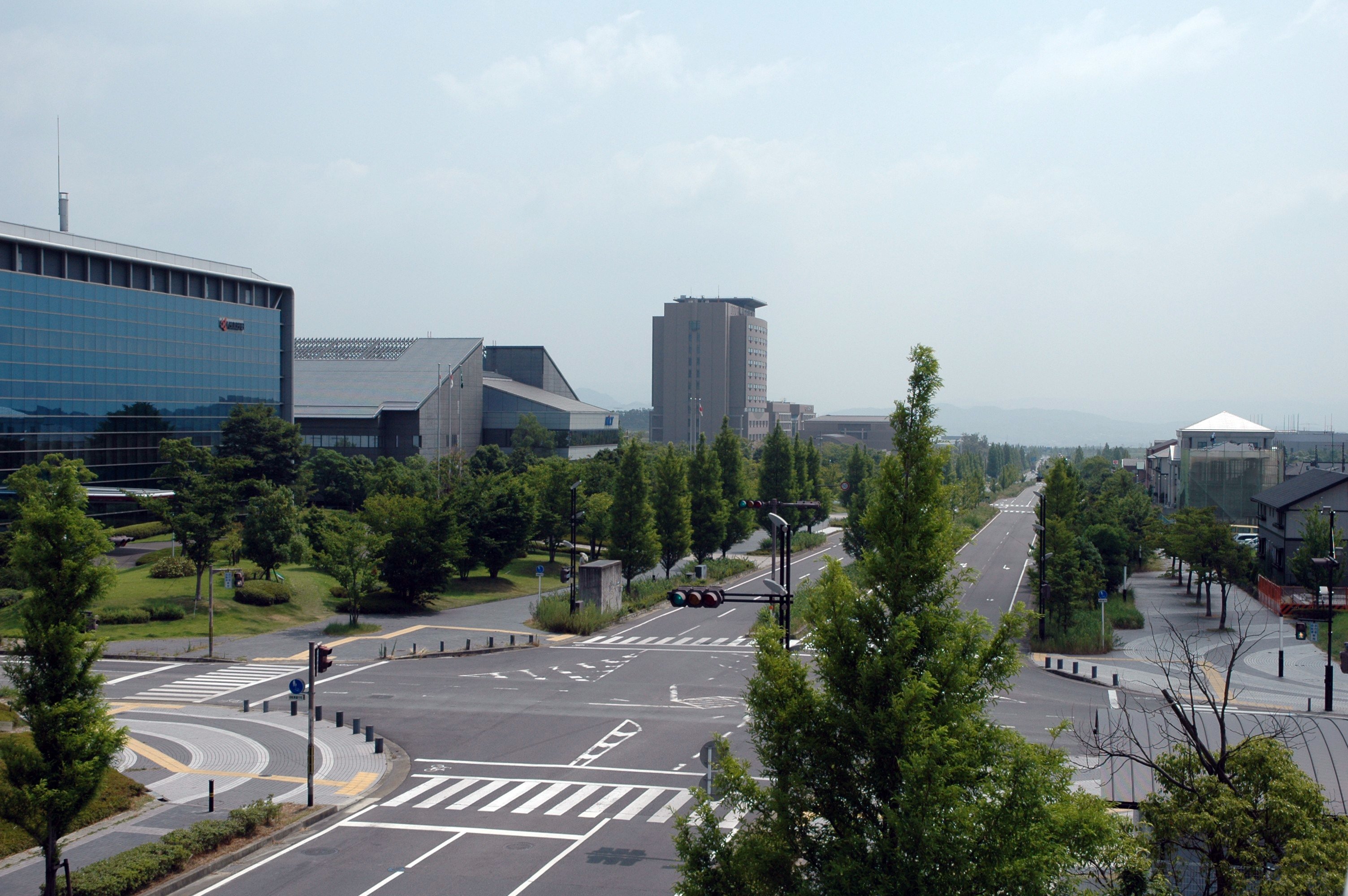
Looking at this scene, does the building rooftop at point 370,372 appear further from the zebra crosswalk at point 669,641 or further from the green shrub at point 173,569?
the zebra crosswalk at point 669,641

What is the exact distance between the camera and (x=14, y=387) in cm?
6112

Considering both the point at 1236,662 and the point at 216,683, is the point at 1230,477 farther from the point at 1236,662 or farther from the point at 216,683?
the point at 216,683

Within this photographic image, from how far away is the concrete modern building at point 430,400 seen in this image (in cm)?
10100

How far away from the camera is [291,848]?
20062 millimetres

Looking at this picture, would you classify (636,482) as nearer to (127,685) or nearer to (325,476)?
(127,685)

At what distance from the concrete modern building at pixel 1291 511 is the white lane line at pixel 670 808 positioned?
42236 mm

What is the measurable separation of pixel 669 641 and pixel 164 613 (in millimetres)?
23480

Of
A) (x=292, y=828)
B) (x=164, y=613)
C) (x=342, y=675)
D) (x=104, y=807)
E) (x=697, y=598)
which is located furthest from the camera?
(x=164, y=613)

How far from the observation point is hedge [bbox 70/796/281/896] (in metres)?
16.8

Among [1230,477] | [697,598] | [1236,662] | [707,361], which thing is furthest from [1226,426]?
[707,361]

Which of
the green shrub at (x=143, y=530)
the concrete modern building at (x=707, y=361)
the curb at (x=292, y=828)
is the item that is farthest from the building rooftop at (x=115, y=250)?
the concrete modern building at (x=707, y=361)

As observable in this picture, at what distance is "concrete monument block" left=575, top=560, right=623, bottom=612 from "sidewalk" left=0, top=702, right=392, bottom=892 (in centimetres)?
2021

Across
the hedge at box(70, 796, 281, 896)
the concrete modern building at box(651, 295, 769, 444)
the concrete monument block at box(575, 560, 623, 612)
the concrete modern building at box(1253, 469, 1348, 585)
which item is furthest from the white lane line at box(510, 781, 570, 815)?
the concrete modern building at box(651, 295, 769, 444)

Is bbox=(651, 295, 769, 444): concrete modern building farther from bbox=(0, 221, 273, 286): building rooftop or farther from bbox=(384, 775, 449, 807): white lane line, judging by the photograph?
bbox=(384, 775, 449, 807): white lane line
